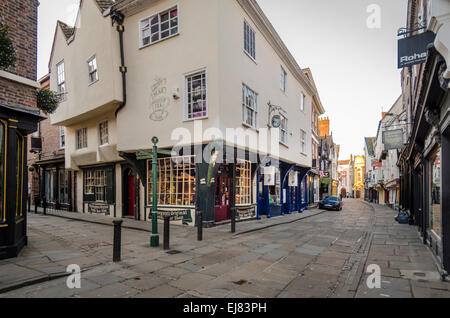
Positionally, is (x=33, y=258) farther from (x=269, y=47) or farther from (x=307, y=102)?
(x=307, y=102)

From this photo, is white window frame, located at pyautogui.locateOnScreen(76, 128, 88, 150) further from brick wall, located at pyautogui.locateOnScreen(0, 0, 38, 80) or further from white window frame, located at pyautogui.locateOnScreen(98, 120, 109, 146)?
brick wall, located at pyautogui.locateOnScreen(0, 0, 38, 80)

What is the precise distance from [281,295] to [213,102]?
7264mm

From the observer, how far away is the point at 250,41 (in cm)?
1247

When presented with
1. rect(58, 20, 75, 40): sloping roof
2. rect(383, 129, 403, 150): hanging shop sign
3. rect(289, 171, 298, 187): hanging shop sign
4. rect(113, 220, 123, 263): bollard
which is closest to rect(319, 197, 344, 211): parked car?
rect(289, 171, 298, 187): hanging shop sign

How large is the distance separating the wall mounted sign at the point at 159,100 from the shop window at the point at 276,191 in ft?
26.2

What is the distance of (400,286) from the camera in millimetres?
4797

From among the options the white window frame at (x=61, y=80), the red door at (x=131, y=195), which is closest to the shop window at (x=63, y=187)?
the white window frame at (x=61, y=80)

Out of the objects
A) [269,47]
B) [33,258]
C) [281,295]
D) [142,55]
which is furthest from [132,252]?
[269,47]

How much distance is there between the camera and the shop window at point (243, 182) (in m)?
13.0

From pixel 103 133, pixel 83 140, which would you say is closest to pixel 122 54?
pixel 103 133

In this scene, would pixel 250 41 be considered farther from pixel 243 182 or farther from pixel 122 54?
pixel 243 182

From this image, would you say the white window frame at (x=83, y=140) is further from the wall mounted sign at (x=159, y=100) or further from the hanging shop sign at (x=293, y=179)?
the hanging shop sign at (x=293, y=179)
